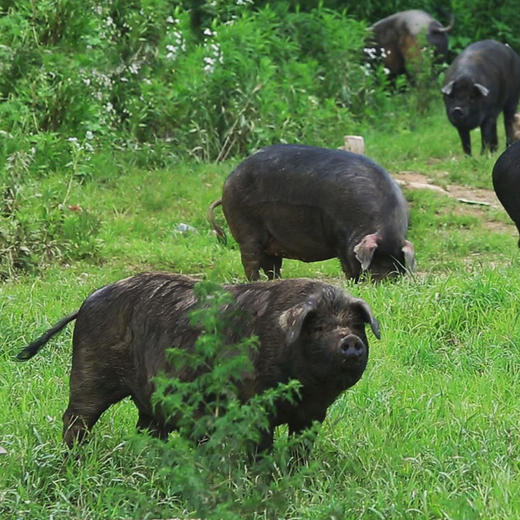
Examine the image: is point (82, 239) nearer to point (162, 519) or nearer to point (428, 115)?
point (162, 519)

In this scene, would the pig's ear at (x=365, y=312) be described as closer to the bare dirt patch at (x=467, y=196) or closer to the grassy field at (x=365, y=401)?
the grassy field at (x=365, y=401)

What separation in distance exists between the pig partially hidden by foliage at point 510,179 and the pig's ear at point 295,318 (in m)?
4.40

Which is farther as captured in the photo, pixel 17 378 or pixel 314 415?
pixel 17 378

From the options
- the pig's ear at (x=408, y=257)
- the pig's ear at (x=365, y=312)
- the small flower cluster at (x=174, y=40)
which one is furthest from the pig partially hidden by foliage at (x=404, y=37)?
the pig's ear at (x=365, y=312)

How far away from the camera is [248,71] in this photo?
11.8m

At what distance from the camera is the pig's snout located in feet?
13.1

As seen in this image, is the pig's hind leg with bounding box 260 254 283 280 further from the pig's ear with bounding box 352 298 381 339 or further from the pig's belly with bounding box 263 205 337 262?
the pig's ear with bounding box 352 298 381 339

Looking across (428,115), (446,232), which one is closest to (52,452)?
(446,232)

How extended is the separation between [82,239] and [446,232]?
298cm

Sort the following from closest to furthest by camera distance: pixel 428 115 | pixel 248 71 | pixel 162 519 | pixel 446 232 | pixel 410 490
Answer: pixel 162 519
pixel 410 490
pixel 446 232
pixel 248 71
pixel 428 115

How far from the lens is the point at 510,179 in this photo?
8.24 m

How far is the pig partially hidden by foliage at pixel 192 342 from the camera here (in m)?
4.08

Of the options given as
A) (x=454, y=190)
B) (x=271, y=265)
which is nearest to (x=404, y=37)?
(x=454, y=190)

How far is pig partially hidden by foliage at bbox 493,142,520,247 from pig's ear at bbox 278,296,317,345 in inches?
173
